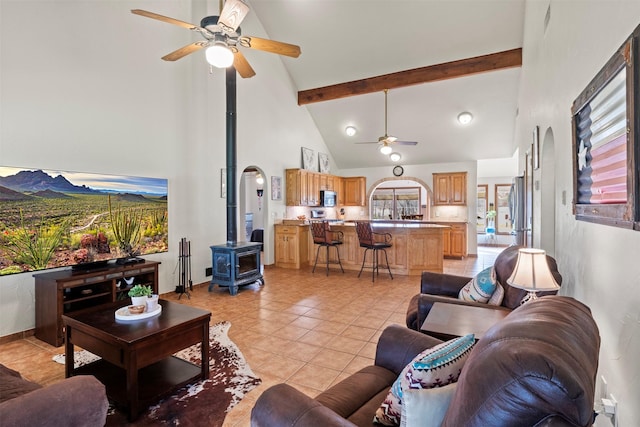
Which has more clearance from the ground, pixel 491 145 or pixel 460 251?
pixel 491 145

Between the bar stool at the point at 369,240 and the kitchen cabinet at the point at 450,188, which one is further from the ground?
the kitchen cabinet at the point at 450,188

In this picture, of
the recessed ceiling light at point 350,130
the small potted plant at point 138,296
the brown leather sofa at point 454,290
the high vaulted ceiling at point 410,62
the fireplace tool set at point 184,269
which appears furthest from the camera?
the recessed ceiling light at point 350,130

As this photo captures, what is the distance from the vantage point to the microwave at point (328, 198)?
8870mm

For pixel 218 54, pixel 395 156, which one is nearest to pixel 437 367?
pixel 218 54

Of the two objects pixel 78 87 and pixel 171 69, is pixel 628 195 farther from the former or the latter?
pixel 171 69

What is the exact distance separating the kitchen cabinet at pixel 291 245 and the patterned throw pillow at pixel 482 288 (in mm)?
4569

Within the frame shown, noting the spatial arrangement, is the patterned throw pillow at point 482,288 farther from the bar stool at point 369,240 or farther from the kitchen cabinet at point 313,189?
the kitchen cabinet at point 313,189

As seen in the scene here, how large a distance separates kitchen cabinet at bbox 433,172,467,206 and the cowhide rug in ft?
24.9

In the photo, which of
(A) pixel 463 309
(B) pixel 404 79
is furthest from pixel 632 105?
(B) pixel 404 79

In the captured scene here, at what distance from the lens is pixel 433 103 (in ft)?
24.3

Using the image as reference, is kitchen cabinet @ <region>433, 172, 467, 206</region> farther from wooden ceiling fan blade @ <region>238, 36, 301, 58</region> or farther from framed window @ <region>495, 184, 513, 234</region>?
wooden ceiling fan blade @ <region>238, 36, 301, 58</region>

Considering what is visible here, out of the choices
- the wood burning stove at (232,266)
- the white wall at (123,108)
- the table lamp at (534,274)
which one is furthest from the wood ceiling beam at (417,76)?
the table lamp at (534,274)

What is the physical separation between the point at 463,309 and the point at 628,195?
4.66ft

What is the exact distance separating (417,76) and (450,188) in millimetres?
3638
